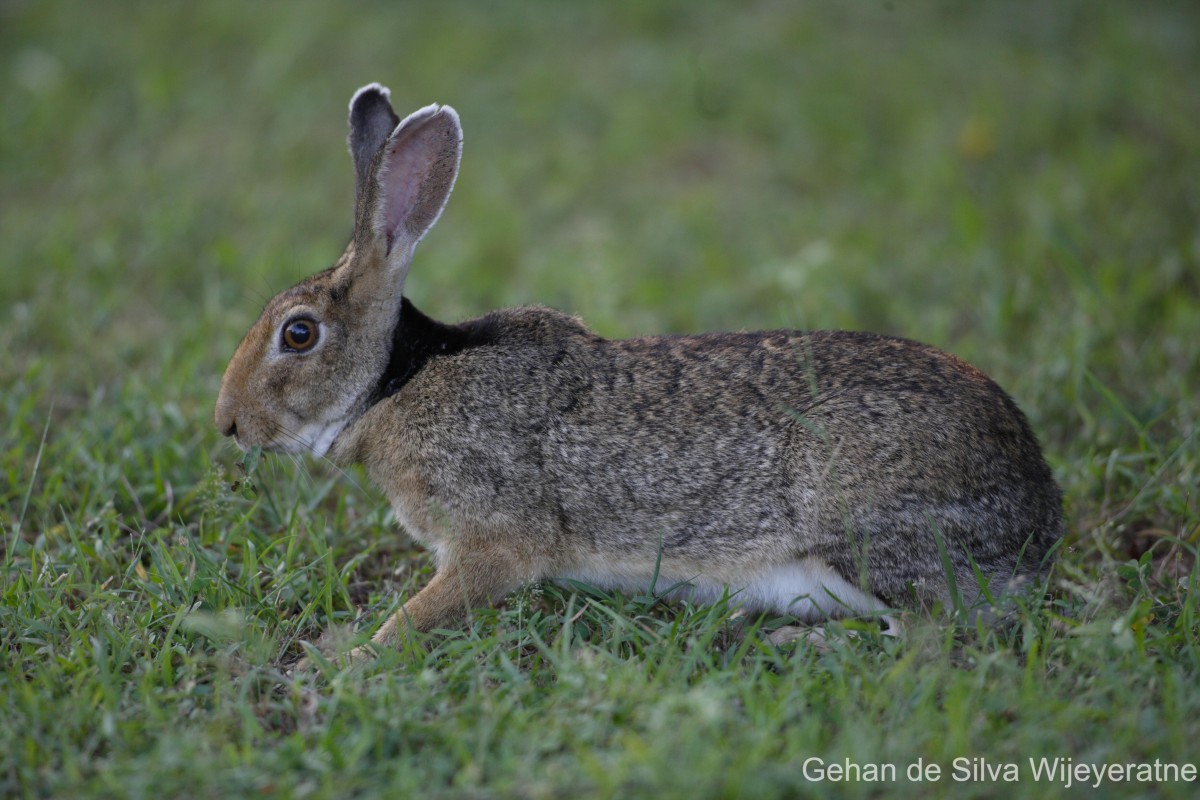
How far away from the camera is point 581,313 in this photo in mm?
7016

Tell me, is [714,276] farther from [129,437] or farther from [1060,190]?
[129,437]

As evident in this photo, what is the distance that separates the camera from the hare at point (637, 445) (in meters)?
4.38

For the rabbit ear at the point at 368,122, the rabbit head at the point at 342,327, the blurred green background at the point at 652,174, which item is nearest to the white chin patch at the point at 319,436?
the rabbit head at the point at 342,327

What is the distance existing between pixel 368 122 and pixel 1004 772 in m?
3.83

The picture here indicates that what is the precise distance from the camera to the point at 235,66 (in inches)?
417

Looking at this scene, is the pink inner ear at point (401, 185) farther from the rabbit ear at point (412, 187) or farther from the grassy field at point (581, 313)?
the grassy field at point (581, 313)

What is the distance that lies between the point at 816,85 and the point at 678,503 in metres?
6.64

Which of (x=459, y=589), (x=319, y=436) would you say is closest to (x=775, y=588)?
(x=459, y=589)

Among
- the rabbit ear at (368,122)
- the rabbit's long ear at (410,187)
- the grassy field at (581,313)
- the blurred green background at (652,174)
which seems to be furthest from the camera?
the blurred green background at (652,174)

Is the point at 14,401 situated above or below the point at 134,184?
below

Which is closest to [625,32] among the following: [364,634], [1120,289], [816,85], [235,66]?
[816,85]

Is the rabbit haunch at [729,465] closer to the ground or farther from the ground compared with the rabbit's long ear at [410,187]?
closer to the ground

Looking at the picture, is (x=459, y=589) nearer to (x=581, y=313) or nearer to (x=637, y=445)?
(x=637, y=445)

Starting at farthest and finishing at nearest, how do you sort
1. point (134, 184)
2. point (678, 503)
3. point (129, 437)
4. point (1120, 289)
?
1. point (134, 184)
2. point (1120, 289)
3. point (129, 437)
4. point (678, 503)
